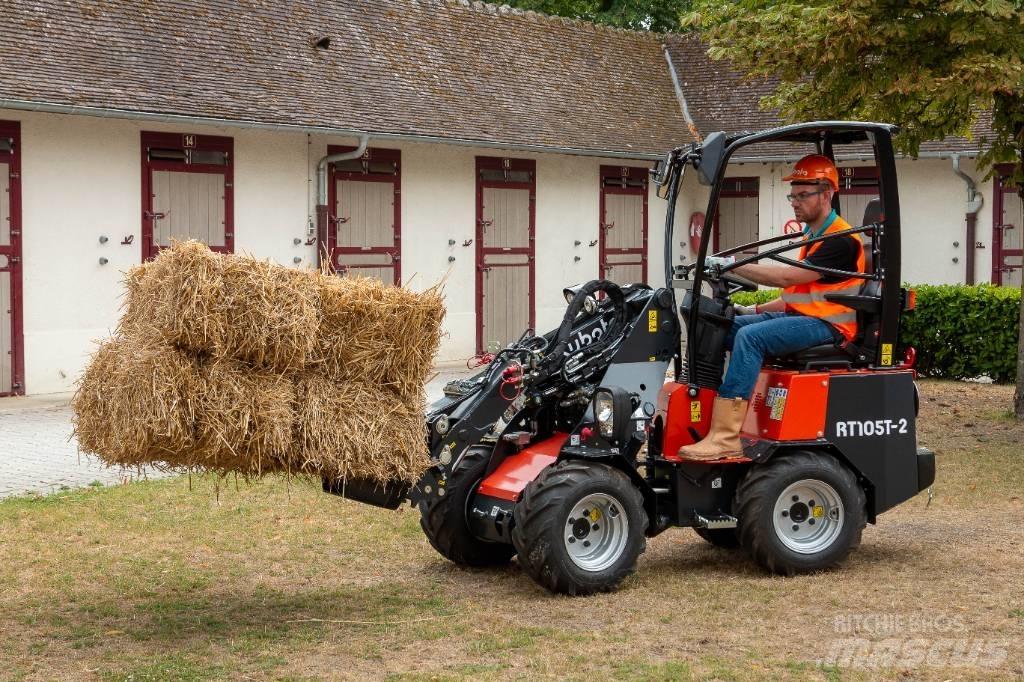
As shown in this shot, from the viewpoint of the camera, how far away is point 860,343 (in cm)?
823

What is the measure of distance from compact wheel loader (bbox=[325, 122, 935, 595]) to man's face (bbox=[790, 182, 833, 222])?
22cm

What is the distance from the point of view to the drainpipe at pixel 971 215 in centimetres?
2314

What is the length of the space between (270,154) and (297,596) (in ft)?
39.9

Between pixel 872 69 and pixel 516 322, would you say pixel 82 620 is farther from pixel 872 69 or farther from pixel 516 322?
pixel 516 322

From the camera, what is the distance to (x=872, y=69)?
13.2 meters

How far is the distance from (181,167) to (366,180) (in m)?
3.06

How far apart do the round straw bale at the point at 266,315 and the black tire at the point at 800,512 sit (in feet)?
8.81

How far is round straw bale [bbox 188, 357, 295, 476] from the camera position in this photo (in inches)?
253

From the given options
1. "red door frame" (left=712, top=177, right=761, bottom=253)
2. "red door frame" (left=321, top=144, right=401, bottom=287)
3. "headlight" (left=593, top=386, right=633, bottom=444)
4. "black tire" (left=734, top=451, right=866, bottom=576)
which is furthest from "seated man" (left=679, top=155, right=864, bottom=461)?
"red door frame" (left=712, top=177, right=761, bottom=253)

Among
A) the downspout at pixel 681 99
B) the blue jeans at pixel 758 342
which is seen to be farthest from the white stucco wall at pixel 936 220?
the blue jeans at pixel 758 342

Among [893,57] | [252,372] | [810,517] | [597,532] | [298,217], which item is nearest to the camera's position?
[252,372]

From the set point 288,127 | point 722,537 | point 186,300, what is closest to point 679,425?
point 722,537

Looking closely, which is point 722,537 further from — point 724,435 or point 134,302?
point 134,302

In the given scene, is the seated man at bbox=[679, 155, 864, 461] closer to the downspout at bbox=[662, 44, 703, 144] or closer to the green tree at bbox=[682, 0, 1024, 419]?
the green tree at bbox=[682, 0, 1024, 419]
